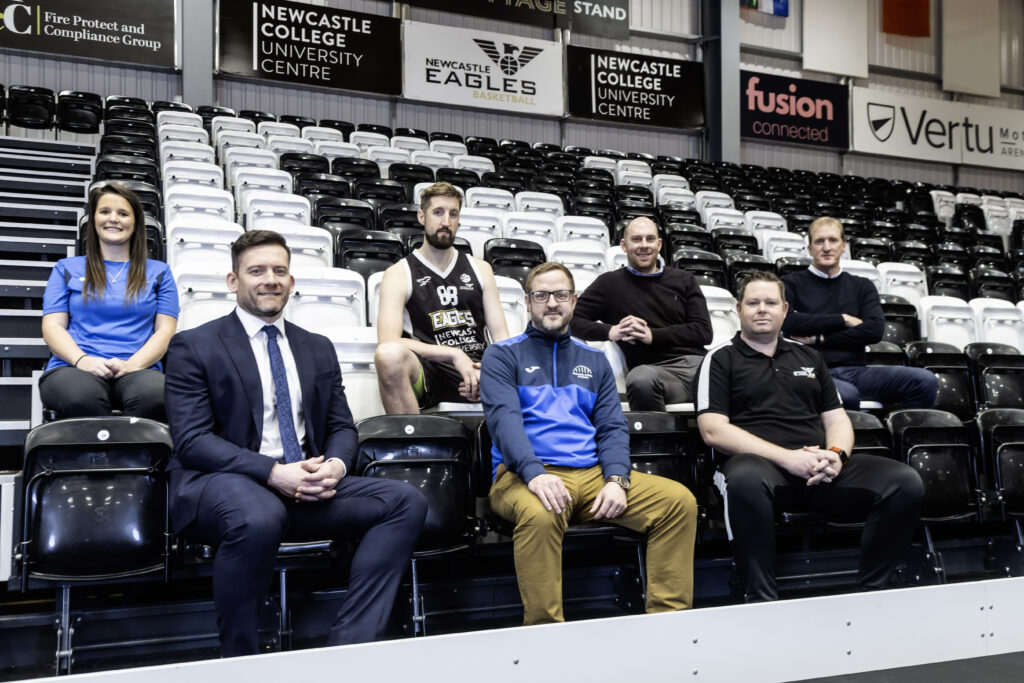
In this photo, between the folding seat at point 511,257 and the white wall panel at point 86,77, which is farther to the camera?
the white wall panel at point 86,77

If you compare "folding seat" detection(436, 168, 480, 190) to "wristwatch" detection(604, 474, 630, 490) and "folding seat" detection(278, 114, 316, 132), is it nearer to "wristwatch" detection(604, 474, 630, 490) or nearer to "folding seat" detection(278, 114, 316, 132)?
"folding seat" detection(278, 114, 316, 132)

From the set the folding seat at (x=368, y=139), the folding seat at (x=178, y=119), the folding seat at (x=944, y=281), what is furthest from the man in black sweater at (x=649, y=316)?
the folding seat at (x=368, y=139)

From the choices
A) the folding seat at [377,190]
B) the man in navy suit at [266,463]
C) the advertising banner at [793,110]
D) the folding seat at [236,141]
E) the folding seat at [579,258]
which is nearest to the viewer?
the man in navy suit at [266,463]

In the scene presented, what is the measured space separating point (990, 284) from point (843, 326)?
3.21 meters

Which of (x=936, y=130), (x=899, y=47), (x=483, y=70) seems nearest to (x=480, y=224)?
(x=483, y=70)

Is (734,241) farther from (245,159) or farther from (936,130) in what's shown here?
(936,130)

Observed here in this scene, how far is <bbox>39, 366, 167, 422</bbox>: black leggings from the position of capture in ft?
8.29

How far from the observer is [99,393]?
2564mm

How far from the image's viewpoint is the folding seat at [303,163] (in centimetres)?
677

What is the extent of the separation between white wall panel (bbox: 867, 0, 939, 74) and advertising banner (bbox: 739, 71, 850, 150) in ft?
3.95

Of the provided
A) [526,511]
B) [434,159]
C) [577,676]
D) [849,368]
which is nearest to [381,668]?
[577,676]

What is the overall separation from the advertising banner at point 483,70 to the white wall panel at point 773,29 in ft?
10.7

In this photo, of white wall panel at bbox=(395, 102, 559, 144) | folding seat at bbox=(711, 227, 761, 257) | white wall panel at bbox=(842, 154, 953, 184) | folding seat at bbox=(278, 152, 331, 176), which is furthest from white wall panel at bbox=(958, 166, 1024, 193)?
folding seat at bbox=(278, 152, 331, 176)

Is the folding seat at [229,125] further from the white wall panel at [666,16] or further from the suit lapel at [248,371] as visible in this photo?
the white wall panel at [666,16]
